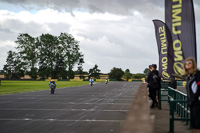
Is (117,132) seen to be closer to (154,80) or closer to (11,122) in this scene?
(11,122)

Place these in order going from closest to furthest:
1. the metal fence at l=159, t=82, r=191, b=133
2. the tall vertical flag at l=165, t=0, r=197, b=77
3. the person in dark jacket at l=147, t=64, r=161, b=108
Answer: the metal fence at l=159, t=82, r=191, b=133 → the tall vertical flag at l=165, t=0, r=197, b=77 → the person in dark jacket at l=147, t=64, r=161, b=108

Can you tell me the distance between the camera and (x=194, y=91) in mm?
4312

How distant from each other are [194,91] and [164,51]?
9.91m

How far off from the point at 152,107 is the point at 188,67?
8299mm

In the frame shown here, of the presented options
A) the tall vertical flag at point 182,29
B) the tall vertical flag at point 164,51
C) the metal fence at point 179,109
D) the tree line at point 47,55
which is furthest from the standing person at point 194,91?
the tree line at point 47,55

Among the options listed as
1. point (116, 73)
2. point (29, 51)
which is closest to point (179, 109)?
point (29, 51)

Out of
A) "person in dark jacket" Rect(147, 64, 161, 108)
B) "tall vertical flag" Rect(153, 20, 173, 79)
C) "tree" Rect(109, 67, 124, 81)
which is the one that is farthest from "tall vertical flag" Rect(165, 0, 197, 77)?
"tree" Rect(109, 67, 124, 81)

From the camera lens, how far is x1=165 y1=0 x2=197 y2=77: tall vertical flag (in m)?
9.19

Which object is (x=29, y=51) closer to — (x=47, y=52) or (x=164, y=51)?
(x=47, y=52)

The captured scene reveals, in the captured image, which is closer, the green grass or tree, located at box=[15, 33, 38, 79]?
the green grass

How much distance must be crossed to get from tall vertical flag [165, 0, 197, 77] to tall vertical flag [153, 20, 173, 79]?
71cm

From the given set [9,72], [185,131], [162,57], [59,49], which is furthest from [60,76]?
[185,131]

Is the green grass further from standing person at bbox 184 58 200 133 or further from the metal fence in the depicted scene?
standing person at bbox 184 58 200 133

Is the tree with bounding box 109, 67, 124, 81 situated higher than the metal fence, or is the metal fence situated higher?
the tree with bounding box 109, 67, 124, 81
